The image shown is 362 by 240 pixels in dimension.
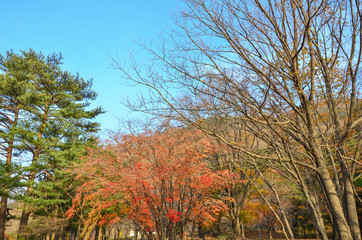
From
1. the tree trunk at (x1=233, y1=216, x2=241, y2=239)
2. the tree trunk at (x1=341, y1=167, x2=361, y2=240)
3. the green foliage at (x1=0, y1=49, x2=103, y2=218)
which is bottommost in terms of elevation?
the tree trunk at (x1=233, y1=216, x2=241, y2=239)

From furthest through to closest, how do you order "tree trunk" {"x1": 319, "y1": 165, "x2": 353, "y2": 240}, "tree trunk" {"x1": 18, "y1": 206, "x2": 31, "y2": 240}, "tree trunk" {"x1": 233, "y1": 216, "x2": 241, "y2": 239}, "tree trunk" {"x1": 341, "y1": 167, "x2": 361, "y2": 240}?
"tree trunk" {"x1": 18, "y1": 206, "x2": 31, "y2": 240} → "tree trunk" {"x1": 233, "y1": 216, "x2": 241, "y2": 239} → "tree trunk" {"x1": 341, "y1": 167, "x2": 361, "y2": 240} → "tree trunk" {"x1": 319, "y1": 165, "x2": 353, "y2": 240}

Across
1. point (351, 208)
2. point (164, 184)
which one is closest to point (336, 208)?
point (351, 208)

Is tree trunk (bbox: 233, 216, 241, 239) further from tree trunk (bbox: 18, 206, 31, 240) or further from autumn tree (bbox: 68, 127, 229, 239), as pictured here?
tree trunk (bbox: 18, 206, 31, 240)

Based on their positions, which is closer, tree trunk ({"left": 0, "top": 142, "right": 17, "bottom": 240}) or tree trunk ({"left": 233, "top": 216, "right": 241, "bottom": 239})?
tree trunk ({"left": 233, "top": 216, "right": 241, "bottom": 239})

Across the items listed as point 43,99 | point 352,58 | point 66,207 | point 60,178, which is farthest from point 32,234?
point 352,58

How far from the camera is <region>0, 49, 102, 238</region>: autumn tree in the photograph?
48.0 feet

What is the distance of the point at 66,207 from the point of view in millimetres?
16953

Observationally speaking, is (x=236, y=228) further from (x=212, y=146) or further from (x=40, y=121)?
(x=40, y=121)

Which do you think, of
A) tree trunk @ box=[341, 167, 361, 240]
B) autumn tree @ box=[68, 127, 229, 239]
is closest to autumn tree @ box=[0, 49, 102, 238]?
autumn tree @ box=[68, 127, 229, 239]

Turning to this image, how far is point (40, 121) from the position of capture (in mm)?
17141

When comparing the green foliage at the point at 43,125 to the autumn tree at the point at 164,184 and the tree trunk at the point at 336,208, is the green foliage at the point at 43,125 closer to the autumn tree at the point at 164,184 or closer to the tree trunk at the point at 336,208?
the autumn tree at the point at 164,184

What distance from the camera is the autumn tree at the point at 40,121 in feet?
48.0

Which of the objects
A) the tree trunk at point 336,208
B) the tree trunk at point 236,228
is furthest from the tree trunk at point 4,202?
the tree trunk at point 336,208

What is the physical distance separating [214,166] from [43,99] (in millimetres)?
12300
